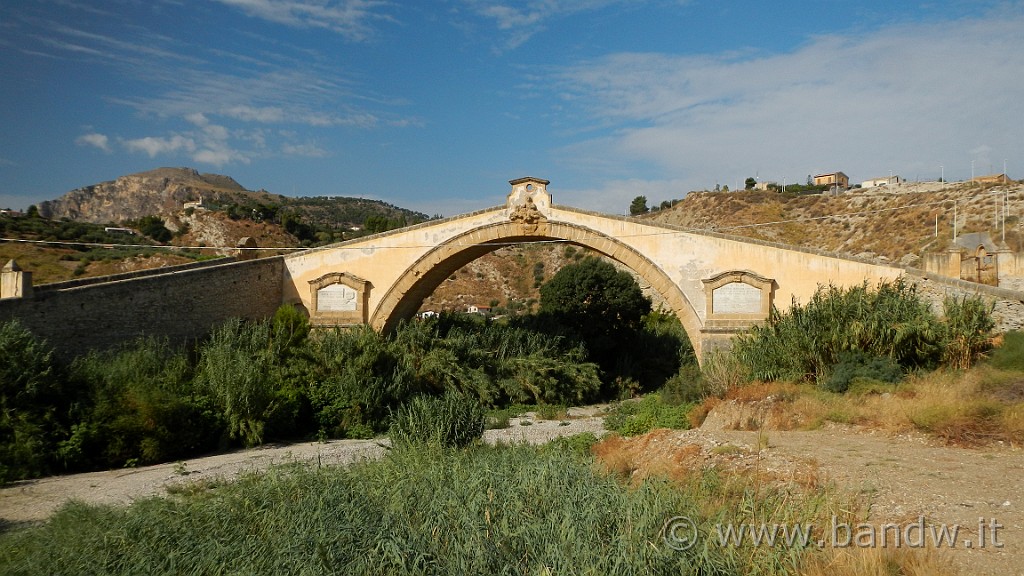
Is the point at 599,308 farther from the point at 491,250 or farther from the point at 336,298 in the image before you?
the point at 336,298

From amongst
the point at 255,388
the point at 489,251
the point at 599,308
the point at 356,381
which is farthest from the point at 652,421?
the point at 599,308

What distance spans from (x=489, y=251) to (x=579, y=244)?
7.71 ft

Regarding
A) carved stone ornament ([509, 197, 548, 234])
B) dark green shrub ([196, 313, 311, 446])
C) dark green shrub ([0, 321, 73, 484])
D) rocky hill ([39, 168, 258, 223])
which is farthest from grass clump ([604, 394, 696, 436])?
rocky hill ([39, 168, 258, 223])

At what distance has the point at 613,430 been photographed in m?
12.3

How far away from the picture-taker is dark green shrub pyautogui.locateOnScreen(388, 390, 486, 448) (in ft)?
28.3

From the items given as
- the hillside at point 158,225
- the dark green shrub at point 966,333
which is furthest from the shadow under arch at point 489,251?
the hillside at point 158,225

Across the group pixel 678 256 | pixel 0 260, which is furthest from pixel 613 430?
pixel 0 260

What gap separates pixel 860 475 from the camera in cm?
661

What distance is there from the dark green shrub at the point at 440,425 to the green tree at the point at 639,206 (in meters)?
42.6

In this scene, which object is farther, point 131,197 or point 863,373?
point 131,197

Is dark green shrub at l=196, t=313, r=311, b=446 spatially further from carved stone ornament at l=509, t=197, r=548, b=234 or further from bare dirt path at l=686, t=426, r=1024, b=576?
bare dirt path at l=686, t=426, r=1024, b=576

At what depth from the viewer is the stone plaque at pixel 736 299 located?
575 inches

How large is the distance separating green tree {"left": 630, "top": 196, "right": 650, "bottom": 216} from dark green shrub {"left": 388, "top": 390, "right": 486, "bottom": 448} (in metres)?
42.6

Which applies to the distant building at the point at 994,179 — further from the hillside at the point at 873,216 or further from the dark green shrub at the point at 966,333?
the dark green shrub at the point at 966,333
